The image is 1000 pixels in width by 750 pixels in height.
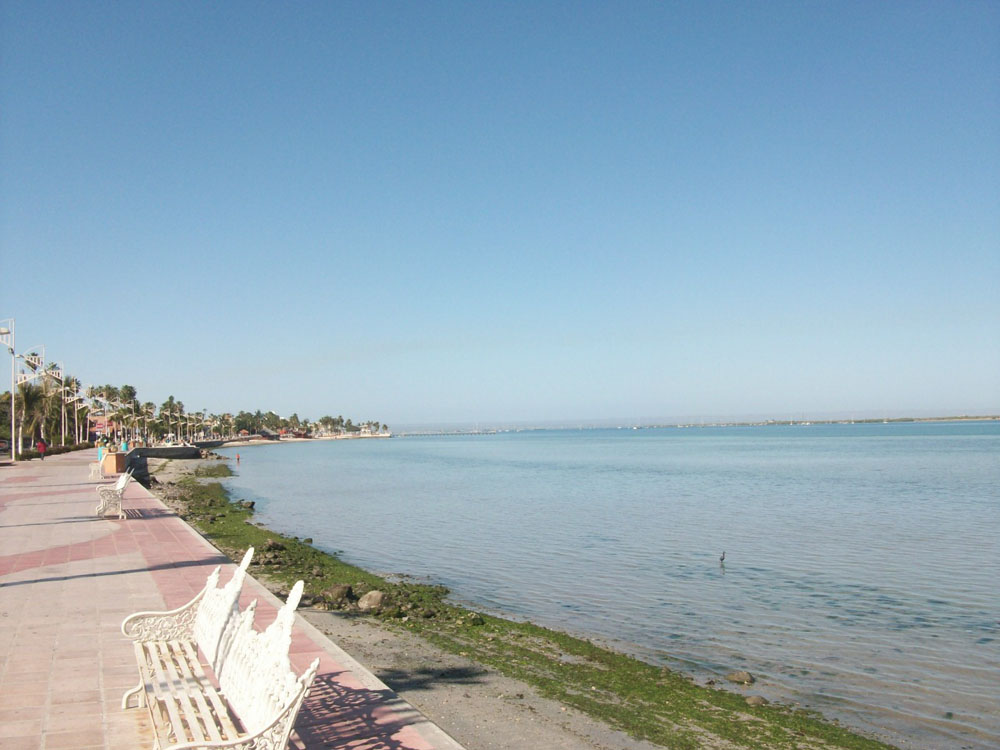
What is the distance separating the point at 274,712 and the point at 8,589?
8072 mm

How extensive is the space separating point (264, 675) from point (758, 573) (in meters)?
14.5

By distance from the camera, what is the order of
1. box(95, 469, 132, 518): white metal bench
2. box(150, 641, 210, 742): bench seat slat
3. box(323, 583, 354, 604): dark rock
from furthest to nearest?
box(95, 469, 132, 518): white metal bench
box(323, 583, 354, 604): dark rock
box(150, 641, 210, 742): bench seat slat

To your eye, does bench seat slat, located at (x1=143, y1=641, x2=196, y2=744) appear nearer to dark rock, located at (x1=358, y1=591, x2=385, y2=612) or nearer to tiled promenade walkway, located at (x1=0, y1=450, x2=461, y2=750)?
tiled promenade walkway, located at (x1=0, y1=450, x2=461, y2=750)

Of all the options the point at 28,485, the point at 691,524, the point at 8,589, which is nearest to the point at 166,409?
the point at 28,485

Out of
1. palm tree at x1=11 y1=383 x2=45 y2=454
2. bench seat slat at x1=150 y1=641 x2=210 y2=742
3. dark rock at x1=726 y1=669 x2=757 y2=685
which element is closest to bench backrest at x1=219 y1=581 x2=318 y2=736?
bench seat slat at x1=150 y1=641 x2=210 y2=742

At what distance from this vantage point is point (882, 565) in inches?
696

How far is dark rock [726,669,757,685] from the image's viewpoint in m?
9.54

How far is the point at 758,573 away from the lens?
1670cm

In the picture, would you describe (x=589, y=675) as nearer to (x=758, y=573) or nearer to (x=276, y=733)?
(x=276, y=733)

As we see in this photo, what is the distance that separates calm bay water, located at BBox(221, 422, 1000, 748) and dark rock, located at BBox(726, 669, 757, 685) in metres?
0.15

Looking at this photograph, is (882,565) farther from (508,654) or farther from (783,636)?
(508,654)

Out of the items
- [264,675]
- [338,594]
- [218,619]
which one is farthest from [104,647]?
[338,594]

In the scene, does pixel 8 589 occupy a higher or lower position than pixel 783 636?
→ higher

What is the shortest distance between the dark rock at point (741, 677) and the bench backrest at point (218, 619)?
6.50 metres
